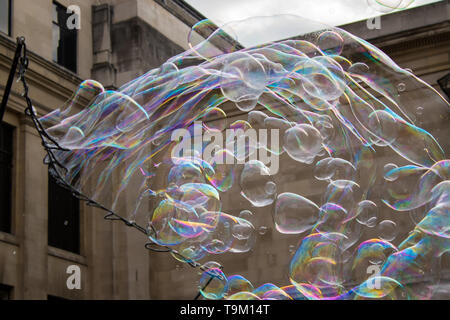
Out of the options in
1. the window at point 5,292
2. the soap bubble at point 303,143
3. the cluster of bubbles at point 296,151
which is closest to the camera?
the cluster of bubbles at point 296,151

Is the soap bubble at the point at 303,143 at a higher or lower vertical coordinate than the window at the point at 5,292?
higher

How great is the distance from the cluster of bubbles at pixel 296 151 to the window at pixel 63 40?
28.0ft

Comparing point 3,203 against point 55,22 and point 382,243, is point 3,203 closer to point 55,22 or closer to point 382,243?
point 55,22

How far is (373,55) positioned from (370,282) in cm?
337

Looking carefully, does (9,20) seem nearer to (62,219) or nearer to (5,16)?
(5,16)

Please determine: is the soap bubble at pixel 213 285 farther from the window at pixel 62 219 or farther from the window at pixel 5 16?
the window at pixel 5 16

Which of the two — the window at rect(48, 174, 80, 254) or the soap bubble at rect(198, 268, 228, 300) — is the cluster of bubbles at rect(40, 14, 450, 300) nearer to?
the soap bubble at rect(198, 268, 228, 300)

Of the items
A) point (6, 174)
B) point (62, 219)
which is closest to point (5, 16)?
point (6, 174)

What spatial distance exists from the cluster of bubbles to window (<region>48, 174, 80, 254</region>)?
7.22m

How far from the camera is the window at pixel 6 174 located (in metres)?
19.8

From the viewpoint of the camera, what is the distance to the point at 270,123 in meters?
13.9

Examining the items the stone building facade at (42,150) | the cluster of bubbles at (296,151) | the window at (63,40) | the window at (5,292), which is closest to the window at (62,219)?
the stone building facade at (42,150)

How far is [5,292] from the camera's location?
19.4 meters

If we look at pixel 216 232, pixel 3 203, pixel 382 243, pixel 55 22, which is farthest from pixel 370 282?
pixel 55 22
